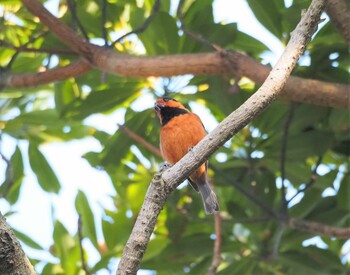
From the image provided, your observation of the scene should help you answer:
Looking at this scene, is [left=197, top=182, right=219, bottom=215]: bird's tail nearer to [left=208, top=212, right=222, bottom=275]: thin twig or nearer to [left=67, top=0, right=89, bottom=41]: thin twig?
[left=208, top=212, right=222, bottom=275]: thin twig

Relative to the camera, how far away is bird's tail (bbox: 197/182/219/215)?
→ 169 inches

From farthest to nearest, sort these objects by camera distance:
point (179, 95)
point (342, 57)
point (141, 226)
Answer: point (179, 95) → point (342, 57) → point (141, 226)

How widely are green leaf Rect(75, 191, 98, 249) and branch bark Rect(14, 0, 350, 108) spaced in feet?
3.46

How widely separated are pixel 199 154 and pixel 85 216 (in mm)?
2735

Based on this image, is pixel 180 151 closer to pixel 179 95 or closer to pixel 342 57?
pixel 179 95

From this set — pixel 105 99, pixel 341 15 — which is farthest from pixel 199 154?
pixel 105 99

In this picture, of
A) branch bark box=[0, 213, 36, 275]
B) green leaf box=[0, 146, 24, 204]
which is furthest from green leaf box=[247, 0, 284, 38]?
branch bark box=[0, 213, 36, 275]

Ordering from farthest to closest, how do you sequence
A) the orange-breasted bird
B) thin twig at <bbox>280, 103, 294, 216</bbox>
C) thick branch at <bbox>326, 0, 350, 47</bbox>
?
1. the orange-breasted bird
2. thin twig at <bbox>280, 103, 294, 216</bbox>
3. thick branch at <bbox>326, 0, 350, 47</bbox>

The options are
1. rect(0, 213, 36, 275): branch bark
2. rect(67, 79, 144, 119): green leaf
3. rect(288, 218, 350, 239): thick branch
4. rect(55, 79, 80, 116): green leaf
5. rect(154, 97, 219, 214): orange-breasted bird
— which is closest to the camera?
rect(0, 213, 36, 275): branch bark

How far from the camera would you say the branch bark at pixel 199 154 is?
2.10m

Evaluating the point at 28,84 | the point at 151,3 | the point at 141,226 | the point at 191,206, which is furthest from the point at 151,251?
the point at 141,226

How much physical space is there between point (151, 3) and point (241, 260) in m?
1.89

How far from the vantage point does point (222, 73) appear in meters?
4.08

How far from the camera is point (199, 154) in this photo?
7.56 feet
